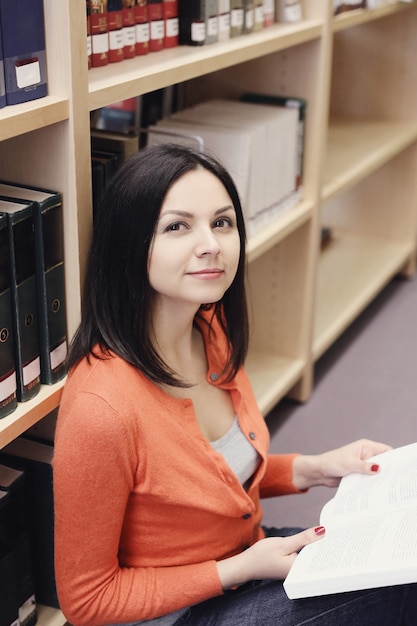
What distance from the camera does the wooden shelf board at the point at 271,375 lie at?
2.18 metres

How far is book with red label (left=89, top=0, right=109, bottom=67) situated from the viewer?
4.44 feet

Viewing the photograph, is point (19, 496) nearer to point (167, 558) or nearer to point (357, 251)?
point (167, 558)

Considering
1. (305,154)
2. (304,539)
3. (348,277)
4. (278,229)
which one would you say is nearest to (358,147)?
(348,277)

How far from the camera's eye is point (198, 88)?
2.20 m

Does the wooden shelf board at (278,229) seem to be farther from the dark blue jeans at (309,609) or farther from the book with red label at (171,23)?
the dark blue jeans at (309,609)

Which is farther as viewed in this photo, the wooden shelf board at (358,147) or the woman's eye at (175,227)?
the wooden shelf board at (358,147)

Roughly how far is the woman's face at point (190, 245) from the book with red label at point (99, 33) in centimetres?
34

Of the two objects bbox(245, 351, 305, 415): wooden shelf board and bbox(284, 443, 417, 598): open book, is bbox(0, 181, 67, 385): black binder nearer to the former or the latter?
bbox(284, 443, 417, 598): open book

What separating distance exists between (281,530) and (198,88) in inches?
48.2

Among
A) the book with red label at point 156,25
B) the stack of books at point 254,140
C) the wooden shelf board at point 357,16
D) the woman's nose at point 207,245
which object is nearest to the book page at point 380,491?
the woman's nose at point 207,245

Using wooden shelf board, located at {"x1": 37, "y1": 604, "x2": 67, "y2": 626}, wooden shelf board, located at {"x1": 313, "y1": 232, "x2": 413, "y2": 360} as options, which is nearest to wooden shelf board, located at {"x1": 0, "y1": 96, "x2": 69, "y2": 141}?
wooden shelf board, located at {"x1": 37, "y1": 604, "x2": 67, "y2": 626}

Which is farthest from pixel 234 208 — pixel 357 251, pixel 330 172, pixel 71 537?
pixel 357 251

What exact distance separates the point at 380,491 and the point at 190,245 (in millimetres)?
466

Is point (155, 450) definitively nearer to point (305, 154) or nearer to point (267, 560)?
point (267, 560)
